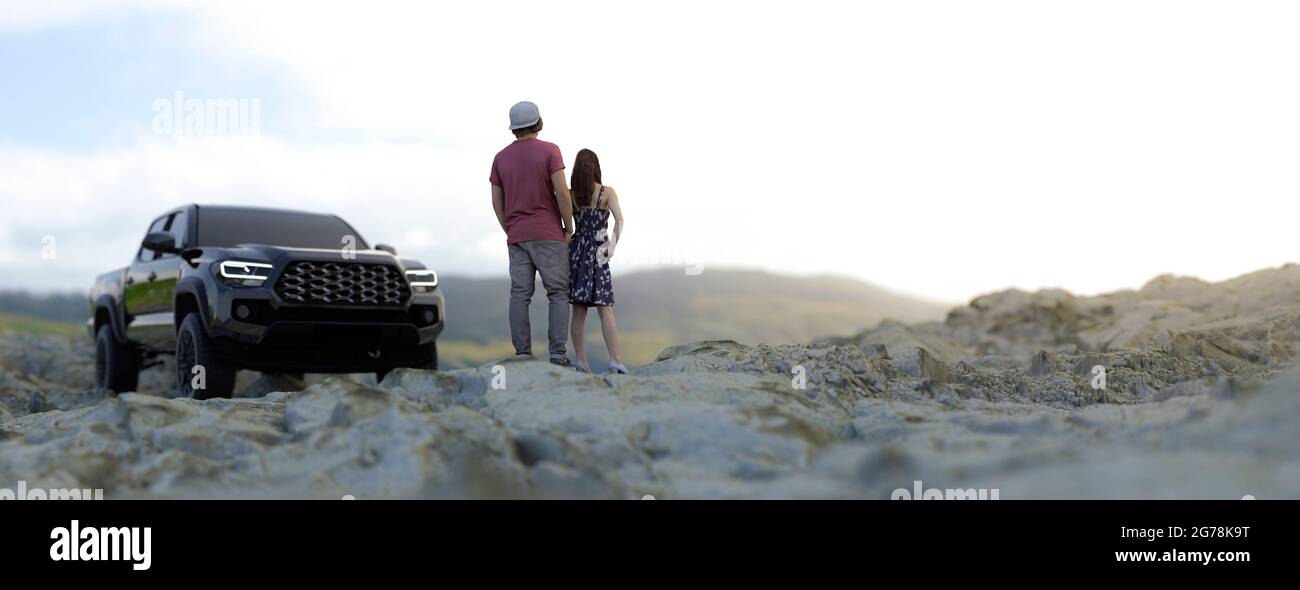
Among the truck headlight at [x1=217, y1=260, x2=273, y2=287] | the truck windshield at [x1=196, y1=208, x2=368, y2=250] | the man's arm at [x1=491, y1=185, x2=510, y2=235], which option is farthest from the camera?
the truck windshield at [x1=196, y1=208, x2=368, y2=250]

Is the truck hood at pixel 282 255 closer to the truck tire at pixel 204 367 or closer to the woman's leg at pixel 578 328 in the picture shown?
the truck tire at pixel 204 367

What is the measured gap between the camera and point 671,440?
15.1 feet

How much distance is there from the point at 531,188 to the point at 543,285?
71 centimetres

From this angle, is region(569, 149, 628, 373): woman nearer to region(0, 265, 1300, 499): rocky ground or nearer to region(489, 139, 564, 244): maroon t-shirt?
region(489, 139, 564, 244): maroon t-shirt

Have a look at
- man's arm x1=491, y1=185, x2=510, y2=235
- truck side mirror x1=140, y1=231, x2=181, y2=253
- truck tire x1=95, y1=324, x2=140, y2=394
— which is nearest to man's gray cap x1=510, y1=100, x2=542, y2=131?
man's arm x1=491, y1=185, x2=510, y2=235

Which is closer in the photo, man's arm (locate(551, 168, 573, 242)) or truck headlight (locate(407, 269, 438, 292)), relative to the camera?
man's arm (locate(551, 168, 573, 242))

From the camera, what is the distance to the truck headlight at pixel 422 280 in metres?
8.89

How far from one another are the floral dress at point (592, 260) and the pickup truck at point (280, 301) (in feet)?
6.84

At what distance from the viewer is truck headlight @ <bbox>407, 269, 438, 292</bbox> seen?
8891mm

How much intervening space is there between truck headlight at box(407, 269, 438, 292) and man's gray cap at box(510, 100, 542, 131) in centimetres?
226
